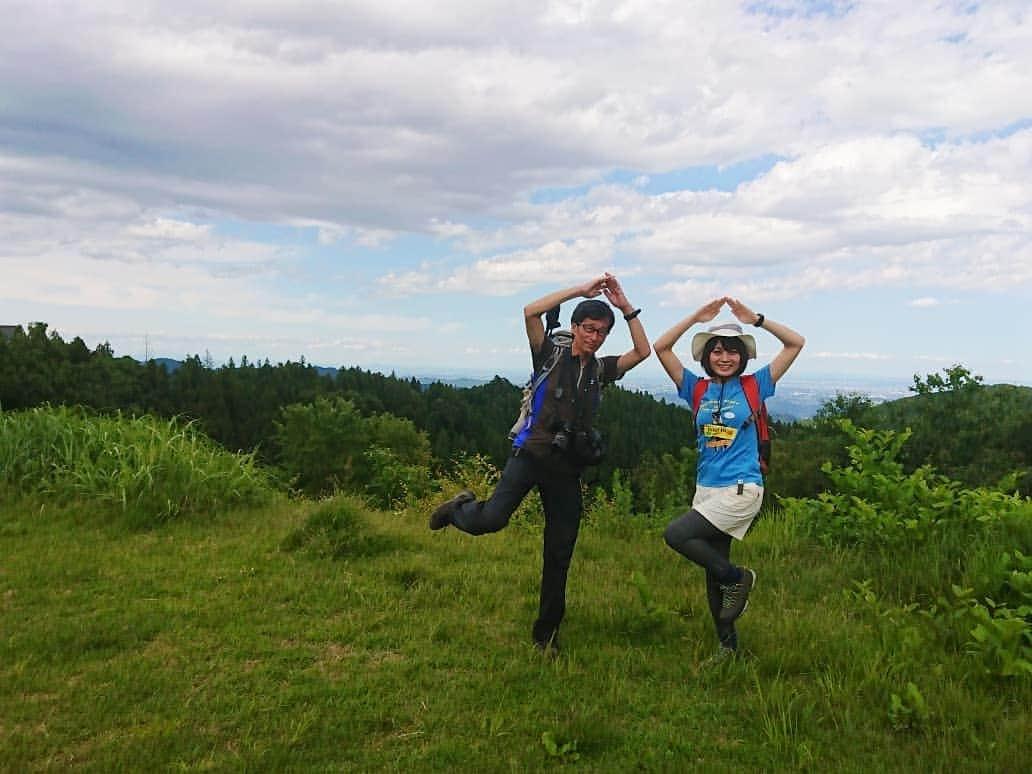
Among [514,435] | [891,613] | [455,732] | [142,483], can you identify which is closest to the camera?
[455,732]

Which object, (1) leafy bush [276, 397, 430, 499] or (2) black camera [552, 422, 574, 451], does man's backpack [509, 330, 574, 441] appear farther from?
(1) leafy bush [276, 397, 430, 499]

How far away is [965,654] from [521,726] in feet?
8.88

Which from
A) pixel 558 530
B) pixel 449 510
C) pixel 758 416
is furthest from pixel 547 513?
pixel 758 416

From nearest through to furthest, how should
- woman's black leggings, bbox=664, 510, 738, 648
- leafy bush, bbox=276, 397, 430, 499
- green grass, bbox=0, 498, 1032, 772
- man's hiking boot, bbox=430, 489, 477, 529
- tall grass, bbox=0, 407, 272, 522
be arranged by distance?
1. green grass, bbox=0, 498, 1032, 772
2. woman's black leggings, bbox=664, 510, 738, 648
3. man's hiking boot, bbox=430, 489, 477, 529
4. tall grass, bbox=0, 407, 272, 522
5. leafy bush, bbox=276, 397, 430, 499

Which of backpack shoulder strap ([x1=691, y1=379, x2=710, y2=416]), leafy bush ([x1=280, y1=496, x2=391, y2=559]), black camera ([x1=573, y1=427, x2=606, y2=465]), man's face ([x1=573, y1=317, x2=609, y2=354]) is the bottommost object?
leafy bush ([x1=280, y1=496, x2=391, y2=559])

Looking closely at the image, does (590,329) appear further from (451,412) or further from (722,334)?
(451,412)

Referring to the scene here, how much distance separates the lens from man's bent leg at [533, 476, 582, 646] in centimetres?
472

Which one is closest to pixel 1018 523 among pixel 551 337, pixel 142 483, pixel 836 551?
pixel 836 551

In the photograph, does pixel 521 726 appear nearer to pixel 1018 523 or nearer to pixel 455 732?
pixel 455 732

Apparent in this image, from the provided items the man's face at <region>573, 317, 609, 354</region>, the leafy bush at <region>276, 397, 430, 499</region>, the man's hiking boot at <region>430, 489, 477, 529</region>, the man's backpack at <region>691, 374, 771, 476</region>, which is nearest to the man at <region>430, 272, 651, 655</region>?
the man's face at <region>573, 317, 609, 354</region>

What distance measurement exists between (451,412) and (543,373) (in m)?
81.4

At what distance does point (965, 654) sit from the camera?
4.48 m

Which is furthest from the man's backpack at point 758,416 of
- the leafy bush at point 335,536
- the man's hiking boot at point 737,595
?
the leafy bush at point 335,536

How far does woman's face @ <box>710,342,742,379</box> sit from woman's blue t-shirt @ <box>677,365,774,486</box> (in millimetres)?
65
